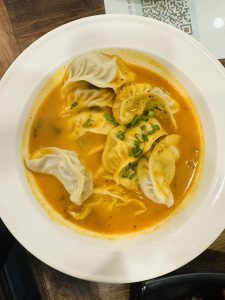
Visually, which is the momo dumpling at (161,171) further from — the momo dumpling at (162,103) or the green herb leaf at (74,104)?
the green herb leaf at (74,104)

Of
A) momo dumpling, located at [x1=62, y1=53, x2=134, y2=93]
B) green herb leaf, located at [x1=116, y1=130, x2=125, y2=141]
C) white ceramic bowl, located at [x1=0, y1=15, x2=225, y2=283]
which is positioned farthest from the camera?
green herb leaf, located at [x1=116, y1=130, x2=125, y2=141]

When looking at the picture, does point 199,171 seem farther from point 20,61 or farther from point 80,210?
point 20,61

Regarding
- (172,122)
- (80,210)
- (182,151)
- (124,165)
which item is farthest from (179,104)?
(80,210)

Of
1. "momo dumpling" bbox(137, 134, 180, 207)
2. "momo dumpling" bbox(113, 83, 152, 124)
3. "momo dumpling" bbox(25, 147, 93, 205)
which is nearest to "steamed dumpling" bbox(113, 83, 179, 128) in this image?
"momo dumpling" bbox(113, 83, 152, 124)

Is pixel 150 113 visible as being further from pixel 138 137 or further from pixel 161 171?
pixel 161 171

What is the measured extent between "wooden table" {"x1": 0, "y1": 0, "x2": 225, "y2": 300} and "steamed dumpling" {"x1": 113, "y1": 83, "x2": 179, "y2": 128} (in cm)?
44

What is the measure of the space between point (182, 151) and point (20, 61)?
1023 millimetres

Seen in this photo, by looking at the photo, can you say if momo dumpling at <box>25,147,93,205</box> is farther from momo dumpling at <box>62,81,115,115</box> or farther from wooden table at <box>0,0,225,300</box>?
wooden table at <box>0,0,225,300</box>

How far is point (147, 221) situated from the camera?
7.83 ft

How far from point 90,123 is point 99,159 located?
21cm

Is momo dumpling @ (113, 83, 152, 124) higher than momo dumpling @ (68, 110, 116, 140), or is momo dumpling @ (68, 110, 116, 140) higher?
momo dumpling @ (113, 83, 152, 124)

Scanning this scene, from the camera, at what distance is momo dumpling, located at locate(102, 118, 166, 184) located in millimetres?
2383

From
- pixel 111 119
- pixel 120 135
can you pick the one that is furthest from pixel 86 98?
pixel 120 135

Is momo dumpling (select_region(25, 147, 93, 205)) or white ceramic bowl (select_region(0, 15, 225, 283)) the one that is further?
momo dumpling (select_region(25, 147, 93, 205))
